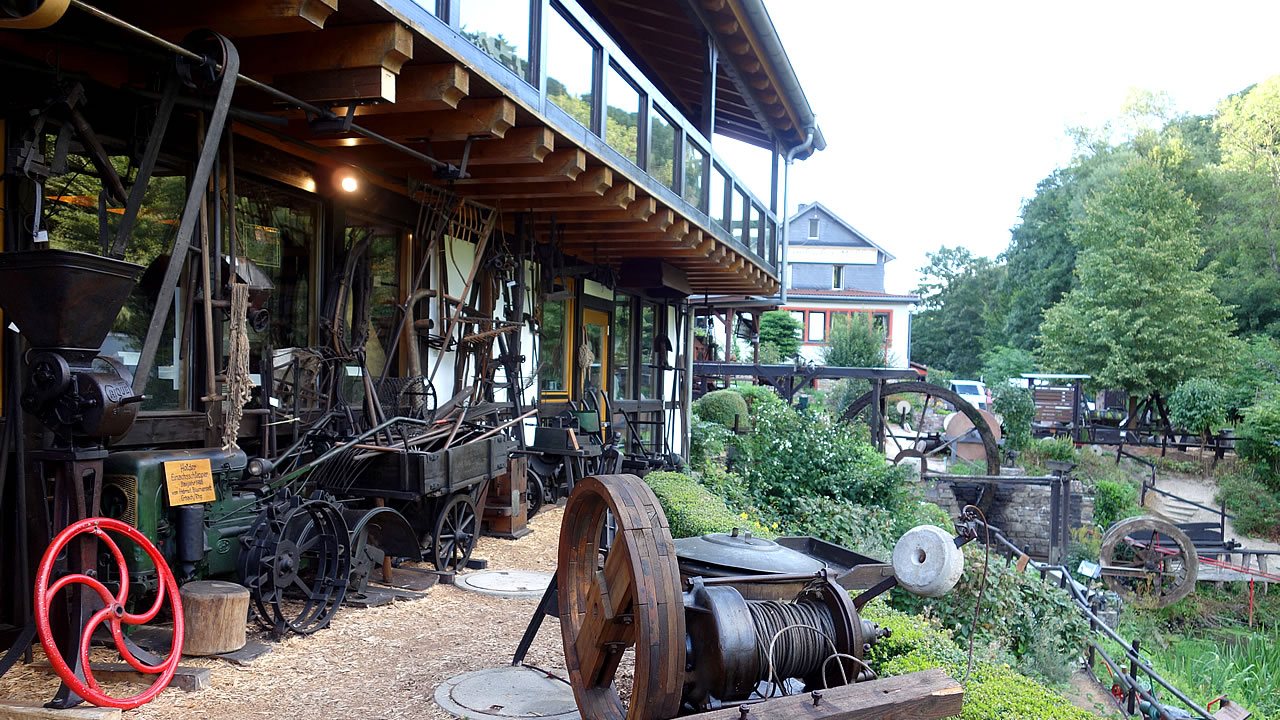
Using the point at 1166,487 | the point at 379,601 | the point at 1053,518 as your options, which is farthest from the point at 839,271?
the point at 379,601

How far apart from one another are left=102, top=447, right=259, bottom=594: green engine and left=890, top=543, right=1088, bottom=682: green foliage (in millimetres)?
5605

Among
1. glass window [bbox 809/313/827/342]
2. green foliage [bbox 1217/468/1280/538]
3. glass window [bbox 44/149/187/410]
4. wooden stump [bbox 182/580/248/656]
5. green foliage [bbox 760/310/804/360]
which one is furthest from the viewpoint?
glass window [bbox 809/313/827/342]

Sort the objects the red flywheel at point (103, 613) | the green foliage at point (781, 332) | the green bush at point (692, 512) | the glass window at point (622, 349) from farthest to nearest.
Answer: the green foliage at point (781, 332) < the glass window at point (622, 349) < the green bush at point (692, 512) < the red flywheel at point (103, 613)

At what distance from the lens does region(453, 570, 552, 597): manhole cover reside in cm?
601

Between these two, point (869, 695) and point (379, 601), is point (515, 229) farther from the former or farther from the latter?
point (869, 695)

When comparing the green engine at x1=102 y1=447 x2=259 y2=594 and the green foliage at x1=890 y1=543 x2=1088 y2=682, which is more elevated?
the green engine at x1=102 y1=447 x2=259 y2=594

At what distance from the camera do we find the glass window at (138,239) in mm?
4527

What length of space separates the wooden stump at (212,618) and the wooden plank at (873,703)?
2.65 metres

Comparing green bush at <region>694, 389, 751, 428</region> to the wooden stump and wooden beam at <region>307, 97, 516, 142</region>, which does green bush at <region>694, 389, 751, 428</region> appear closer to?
wooden beam at <region>307, 97, 516, 142</region>

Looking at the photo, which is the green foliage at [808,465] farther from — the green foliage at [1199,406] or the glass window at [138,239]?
the green foliage at [1199,406]

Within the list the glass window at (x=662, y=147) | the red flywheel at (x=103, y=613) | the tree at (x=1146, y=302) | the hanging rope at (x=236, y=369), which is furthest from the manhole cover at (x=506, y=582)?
the tree at (x=1146, y=302)

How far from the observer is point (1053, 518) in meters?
17.7

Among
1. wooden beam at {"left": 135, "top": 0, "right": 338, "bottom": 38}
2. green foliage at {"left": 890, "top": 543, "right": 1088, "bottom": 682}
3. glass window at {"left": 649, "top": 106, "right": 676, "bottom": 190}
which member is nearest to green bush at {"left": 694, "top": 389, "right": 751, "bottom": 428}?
green foliage at {"left": 890, "top": 543, "right": 1088, "bottom": 682}

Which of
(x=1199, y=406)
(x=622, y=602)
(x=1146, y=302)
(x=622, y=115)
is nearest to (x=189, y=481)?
(x=622, y=602)
